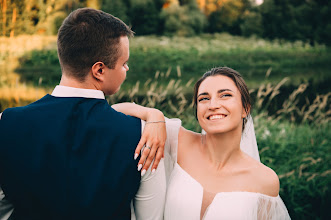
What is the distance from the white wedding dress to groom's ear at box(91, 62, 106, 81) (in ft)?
2.34

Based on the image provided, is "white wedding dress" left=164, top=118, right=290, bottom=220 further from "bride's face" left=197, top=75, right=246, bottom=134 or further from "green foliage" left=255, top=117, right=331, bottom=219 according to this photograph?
"green foliage" left=255, top=117, right=331, bottom=219

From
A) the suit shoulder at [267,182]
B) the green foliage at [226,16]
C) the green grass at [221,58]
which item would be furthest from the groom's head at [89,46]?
the green foliage at [226,16]

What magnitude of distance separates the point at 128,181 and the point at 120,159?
0.39 ft

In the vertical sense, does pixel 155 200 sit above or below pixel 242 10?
below

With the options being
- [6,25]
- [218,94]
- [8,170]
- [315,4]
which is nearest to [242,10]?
[315,4]

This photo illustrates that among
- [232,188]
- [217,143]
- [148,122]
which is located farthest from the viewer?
[217,143]

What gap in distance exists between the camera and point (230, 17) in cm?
1272

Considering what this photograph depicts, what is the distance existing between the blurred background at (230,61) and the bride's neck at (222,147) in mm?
1783

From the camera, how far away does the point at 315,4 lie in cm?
1170

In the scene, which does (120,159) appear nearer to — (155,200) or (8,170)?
(155,200)

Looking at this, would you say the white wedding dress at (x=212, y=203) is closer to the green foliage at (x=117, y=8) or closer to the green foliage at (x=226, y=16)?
the green foliage at (x=117, y=8)

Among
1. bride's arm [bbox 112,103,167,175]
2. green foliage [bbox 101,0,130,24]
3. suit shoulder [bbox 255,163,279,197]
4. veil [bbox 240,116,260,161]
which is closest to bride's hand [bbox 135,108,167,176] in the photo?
bride's arm [bbox 112,103,167,175]

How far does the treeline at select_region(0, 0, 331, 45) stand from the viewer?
10.6m

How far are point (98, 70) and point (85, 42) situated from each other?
140 millimetres
